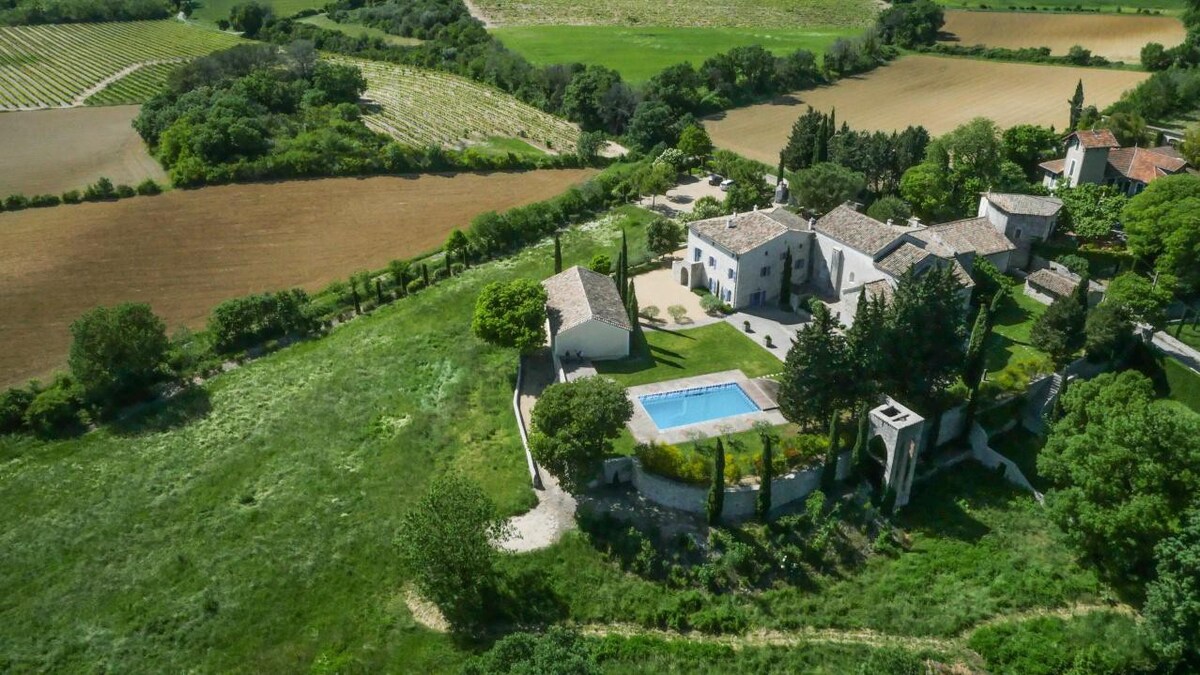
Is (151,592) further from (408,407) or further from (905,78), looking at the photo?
(905,78)

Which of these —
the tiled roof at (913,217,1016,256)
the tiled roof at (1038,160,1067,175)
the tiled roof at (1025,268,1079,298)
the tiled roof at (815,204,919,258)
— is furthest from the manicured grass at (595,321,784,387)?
the tiled roof at (1038,160,1067,175)

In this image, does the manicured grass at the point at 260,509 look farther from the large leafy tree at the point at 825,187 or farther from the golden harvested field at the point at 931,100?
the golden harvested field at the point at 931,100

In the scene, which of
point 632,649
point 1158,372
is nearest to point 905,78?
point 1158,372

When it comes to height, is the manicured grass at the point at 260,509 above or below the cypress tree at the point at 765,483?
below

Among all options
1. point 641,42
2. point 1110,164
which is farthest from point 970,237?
point 641,42

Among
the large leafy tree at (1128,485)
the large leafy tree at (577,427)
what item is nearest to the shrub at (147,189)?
the large leafy tree at (577,427)

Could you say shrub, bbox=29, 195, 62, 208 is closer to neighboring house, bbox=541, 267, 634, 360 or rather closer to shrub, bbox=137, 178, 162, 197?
shrub, bbox=137, 178, 162, 197
